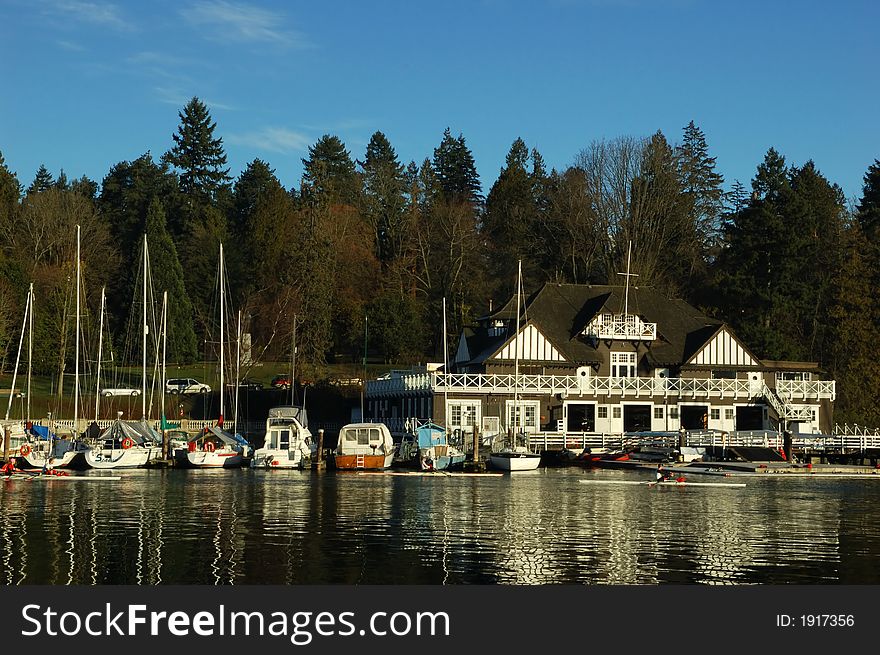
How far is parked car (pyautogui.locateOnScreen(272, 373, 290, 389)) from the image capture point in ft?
Answer: 311

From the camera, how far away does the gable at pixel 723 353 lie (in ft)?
281

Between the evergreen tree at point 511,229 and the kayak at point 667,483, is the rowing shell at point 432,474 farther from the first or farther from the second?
the evergreen tree at point 511,229

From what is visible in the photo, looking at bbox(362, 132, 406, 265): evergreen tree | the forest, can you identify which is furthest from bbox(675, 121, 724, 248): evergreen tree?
bbox(362, 132, 406, 265): evergreen tree

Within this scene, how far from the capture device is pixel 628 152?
114 metres

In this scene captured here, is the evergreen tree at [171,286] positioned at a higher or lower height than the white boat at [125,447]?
higher

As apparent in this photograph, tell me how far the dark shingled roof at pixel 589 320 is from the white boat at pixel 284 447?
18.3 m

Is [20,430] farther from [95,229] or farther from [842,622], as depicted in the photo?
[842,622]

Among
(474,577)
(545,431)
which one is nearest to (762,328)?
(545,431)

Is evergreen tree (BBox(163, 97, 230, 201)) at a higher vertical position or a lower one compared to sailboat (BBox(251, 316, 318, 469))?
higher

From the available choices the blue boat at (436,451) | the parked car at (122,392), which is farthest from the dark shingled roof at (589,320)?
the parked car at (122,392)

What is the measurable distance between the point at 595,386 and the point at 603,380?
→ 0.87 m

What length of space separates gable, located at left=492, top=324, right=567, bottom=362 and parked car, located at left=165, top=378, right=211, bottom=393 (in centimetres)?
2569

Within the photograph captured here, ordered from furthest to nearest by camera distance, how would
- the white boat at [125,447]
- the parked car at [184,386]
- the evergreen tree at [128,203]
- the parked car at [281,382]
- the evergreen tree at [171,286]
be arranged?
the evergreen tree at [128,203]
the evergreen tree at [171,286]
the parked car at [184,386]
the parked car at [281,382]
the white boat at [125,447]

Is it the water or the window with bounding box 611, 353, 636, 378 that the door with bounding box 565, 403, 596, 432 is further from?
the water
